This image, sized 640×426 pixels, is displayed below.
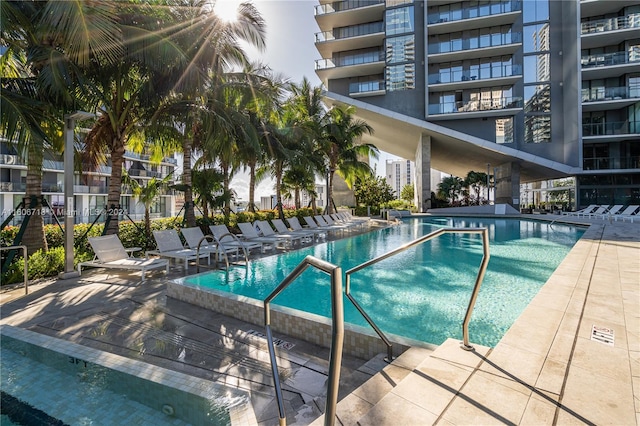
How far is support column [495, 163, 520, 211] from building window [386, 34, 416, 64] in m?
13.0

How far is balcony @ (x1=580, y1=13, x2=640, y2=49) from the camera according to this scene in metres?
24.7

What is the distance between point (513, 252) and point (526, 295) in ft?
17.1

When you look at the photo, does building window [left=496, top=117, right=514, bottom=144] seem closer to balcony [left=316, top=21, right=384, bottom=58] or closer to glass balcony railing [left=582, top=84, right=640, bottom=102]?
glass balcony railing [left=582, top=84, right=640, bottom=102]

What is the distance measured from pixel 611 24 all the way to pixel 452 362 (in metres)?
34.5

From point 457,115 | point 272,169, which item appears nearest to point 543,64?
point 457,115

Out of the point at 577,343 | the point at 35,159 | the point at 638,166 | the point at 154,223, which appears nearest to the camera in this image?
the point at 577,343

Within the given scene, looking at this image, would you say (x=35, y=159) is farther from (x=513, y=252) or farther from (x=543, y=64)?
(x=543, y=64)

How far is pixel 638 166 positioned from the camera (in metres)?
25.0

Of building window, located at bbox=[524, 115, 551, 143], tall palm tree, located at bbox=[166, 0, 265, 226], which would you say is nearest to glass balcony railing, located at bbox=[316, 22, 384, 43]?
building window, located at bbox=[524, 115, 551, 143]

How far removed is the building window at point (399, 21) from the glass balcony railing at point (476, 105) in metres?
7.47

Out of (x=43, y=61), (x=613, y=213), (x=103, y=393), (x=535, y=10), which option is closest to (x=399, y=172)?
(x=535, y=10)

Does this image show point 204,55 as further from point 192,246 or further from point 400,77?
point 400,77

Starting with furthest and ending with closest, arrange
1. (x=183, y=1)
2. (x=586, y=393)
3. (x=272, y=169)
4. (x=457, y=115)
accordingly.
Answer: (x=457, y=115) → (x=272, y=169) → (x=183, y=1) → (x=586, y=393)

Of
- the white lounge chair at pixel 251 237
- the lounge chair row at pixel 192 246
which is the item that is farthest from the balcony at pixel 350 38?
the white lounge chair at pixel 251 237
